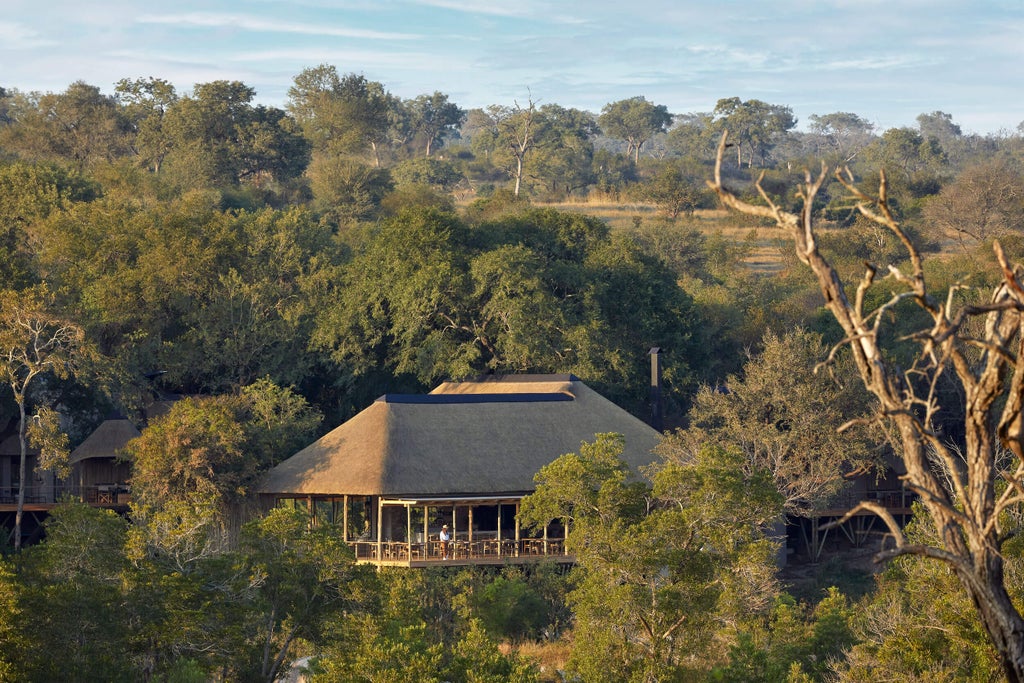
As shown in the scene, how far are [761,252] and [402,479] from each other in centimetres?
5667

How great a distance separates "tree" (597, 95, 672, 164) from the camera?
6019 inches

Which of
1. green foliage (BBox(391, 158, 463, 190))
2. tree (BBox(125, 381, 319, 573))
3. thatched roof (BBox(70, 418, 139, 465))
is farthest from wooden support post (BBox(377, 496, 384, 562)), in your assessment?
green foliage (BBox(391, 158, 463, 190))

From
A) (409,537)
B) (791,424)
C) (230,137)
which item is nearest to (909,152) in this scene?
(230,137)

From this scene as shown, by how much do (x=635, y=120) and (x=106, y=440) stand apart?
117711mm

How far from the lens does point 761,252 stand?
89812mm

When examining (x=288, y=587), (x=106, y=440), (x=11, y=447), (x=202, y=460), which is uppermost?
(x=288, y=587)

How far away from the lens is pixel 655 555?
22.2 metres

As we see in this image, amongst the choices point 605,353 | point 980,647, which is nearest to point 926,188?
point 605,353

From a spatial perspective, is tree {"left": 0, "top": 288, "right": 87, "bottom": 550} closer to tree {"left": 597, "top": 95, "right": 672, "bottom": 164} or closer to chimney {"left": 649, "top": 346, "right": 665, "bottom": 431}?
chimney {"left": 649, "top": 346, "right": 665, "bottom": 431}

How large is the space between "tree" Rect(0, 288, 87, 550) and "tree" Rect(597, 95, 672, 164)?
383 ft

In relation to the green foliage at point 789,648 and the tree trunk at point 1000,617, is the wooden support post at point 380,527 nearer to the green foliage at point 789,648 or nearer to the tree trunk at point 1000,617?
the green foliage at point 789,648

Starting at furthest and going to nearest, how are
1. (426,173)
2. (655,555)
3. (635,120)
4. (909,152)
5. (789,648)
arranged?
(635,120) → (909,152) → (426,173) → (789,648) → (655,555)

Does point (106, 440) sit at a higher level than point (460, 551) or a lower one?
higher

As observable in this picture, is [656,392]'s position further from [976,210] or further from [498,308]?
[976,210]
